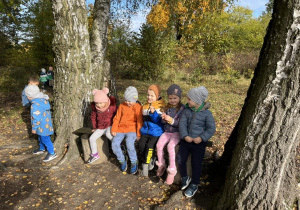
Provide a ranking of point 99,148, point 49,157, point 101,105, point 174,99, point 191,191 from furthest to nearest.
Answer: point 49,157
point 99,148
point 101,105
point 174,99
point 191,191

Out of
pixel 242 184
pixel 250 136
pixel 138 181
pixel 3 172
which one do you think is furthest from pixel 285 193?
pixel 3 172

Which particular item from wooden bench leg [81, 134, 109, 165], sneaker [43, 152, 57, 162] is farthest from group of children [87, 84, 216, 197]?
sneaker [43, 152, 57, 162]

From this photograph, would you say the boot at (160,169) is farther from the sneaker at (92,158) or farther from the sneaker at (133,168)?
the sneaker at (92,158)

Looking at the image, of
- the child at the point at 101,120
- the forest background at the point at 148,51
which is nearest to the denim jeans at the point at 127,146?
the child at the point at 101,120

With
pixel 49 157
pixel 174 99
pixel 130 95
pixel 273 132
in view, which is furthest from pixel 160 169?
pixel 49 157

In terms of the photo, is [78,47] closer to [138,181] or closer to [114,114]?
[114,114]

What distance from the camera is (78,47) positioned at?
14.2ft

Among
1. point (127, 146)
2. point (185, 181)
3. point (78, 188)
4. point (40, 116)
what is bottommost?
point (78, 188)

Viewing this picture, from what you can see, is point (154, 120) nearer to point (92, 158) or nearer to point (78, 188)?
point (92, 158)

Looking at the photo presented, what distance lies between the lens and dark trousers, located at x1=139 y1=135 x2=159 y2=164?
3.45 metres

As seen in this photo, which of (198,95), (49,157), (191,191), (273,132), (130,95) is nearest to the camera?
(273,132)

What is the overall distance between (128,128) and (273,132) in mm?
2332

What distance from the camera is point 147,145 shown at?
346 centimetres

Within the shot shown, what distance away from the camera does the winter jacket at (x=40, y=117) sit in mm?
4129
